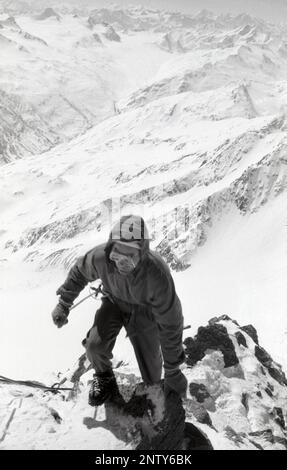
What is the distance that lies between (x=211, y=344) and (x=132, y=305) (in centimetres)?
1263

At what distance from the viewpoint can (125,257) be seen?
696 cm

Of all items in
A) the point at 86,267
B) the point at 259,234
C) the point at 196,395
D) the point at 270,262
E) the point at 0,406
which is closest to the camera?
the point at 86,267

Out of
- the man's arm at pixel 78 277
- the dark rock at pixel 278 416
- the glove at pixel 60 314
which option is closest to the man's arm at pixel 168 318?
the man's arm at pixel 78 277

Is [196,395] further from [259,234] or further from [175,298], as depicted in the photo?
[259,234]

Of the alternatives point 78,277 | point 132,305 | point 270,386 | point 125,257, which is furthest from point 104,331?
point 270,386

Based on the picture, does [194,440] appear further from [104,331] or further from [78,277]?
[78,277]

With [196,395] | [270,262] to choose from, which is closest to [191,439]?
[196,395]

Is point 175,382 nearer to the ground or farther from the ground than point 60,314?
nearer to the ground

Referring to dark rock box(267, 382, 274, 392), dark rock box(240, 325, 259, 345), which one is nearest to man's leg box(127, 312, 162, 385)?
dark rock box(267, 382, 274, 392)

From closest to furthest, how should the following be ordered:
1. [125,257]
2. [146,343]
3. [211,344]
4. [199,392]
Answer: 1. [125,257]
2. [146,343]
3. [199,392]
4. [211,344]

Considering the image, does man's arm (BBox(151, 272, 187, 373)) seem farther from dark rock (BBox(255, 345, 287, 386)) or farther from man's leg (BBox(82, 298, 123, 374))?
dark rock (BBox(255, 345, 287, 386))

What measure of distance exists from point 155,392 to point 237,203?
84883 mm

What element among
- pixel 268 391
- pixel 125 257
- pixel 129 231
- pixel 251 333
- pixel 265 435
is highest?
pixel 251 333

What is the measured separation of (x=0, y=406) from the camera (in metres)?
8.32
